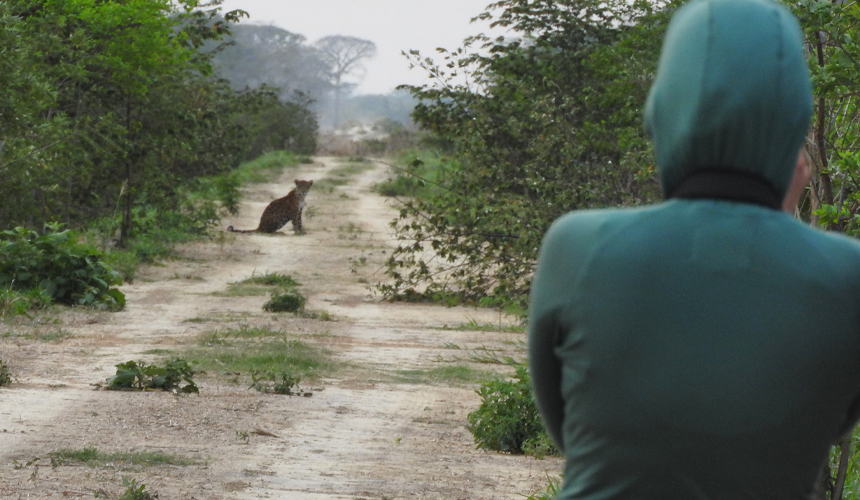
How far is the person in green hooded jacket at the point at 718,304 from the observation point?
1.49m

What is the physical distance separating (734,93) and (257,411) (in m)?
6.25

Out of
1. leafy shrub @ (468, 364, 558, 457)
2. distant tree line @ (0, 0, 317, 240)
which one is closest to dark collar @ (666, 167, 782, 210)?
leafy shrub @ (468, 364, 558, 457)

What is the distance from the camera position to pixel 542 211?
10797mm

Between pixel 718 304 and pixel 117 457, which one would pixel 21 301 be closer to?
pixel 117 457

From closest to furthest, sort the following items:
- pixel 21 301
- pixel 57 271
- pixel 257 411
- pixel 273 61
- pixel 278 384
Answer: pixel 257 411 → pixel 278 384 → pixel 21 301 → pixel 57 271 → pixel 273 61

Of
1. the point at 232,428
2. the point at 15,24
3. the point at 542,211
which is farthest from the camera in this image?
the point at 15,24

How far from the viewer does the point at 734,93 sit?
1493 millimetres

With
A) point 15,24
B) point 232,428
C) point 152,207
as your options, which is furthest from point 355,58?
point 232,428

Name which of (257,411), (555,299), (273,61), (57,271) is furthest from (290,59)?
(555,299)

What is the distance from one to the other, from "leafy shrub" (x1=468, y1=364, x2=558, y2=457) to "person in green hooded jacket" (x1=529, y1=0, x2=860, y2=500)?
17.0 feet

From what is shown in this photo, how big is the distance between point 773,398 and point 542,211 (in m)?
9.35

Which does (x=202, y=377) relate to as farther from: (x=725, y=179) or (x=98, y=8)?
(x=98, y=8)

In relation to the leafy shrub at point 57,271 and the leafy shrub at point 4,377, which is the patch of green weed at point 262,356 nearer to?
the leafy shrub at point 4,377

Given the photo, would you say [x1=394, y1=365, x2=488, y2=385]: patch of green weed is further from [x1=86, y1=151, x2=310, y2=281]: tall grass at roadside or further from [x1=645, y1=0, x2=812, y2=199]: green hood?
[x1=645, y1=0, x2=812, y2=199]: green hood
